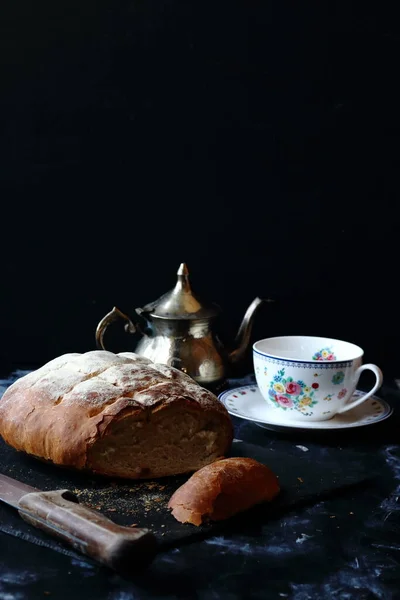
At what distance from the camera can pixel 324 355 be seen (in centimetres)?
173

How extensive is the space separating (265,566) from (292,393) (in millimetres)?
576

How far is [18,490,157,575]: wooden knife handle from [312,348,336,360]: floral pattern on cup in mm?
780

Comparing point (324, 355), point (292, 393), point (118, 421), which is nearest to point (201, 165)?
point (324, 355)

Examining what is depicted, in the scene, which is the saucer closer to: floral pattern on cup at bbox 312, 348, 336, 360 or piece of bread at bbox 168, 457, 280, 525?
floral pattern on cup at bbox 312, 348, 336, 360

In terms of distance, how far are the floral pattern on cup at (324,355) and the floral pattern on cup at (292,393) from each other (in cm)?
18

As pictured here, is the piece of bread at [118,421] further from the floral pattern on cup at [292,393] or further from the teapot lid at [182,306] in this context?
the teapot lid at [182,306]

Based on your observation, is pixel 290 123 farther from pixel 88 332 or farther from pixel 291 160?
pixel 88 332

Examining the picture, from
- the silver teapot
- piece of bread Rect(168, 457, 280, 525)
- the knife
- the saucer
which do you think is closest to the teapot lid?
the silver teapot

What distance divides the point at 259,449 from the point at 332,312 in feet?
2.15

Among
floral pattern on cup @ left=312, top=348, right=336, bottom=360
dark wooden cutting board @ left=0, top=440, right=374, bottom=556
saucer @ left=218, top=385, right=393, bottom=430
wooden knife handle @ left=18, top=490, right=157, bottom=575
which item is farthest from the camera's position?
floral pattern on cup @ left=312, top=348, right=336, bottom=360

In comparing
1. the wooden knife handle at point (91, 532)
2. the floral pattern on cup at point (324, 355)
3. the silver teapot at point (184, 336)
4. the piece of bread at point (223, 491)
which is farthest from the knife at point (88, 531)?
the floral pattern on cup at point (324, 355)

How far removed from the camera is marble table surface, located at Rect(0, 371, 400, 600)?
96 cm

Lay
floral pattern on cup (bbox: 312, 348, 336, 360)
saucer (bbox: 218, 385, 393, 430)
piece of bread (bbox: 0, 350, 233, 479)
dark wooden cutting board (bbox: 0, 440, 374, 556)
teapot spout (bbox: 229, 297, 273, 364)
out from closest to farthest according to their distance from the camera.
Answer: dark wooden cutting board (bbox: 0, 440, 374, 556) < piece of bread (bbox: 0, 350, 233, 479) < saucer (bbox: 218, 385, 393, 430) < floral pattern on cup (bbox: 312, 348, 336, 360) < teapot spout (bbox: 229, 297, 273, 364)

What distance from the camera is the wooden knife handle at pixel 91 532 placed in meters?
0.95
